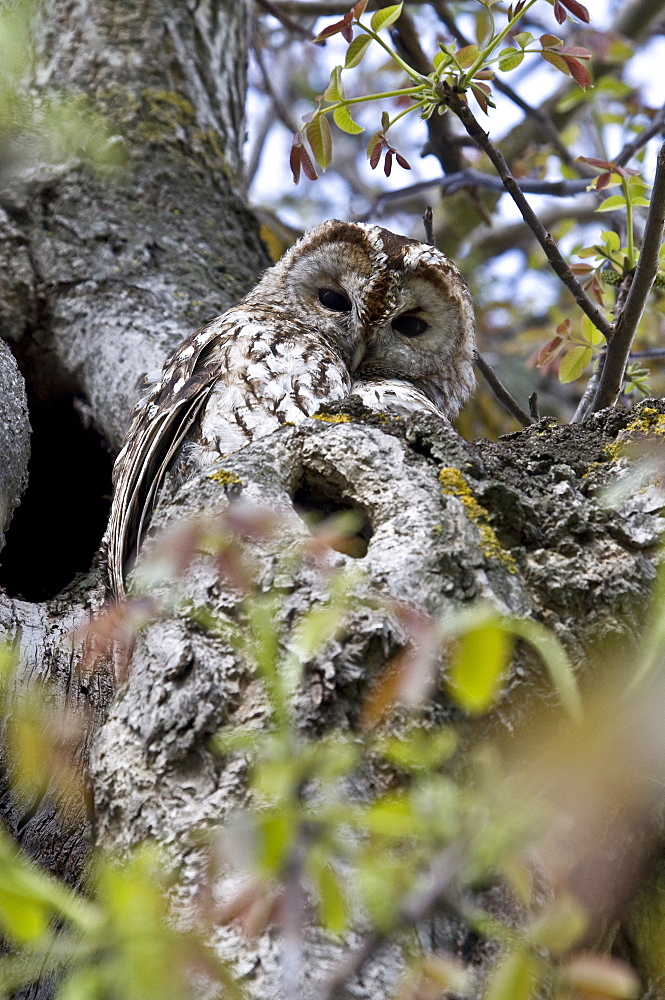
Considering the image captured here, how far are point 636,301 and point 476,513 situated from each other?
2.70 ft

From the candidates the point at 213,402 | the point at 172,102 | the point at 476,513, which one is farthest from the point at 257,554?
the point at 172,102

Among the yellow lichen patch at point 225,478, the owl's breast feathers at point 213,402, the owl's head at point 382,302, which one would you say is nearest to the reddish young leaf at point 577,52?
the owl's head at point 382,302

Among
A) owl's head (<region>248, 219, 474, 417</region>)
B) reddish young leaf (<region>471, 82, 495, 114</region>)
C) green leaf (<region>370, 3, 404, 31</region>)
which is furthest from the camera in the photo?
owl's head (<region>248, 219, 474, 417</region>)

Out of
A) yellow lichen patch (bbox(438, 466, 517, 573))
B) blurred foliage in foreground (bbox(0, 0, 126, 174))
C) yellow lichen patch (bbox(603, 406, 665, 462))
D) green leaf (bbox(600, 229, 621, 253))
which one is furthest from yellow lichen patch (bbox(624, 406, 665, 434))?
blurred foliage in foreground (bbox(0, 0, 126, 174))

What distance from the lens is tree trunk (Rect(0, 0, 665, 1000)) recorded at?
1210mm

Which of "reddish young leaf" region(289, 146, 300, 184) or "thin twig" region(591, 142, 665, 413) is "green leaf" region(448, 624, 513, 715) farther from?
"reddish young leaf" region(289, 146, 300, 184)

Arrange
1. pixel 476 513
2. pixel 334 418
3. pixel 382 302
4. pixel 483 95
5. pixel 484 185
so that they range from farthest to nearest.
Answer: pixel 484 185
pixel 382 302
pixel 483 95
pixel 334 418
pixel 476 513

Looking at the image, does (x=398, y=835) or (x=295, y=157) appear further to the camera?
(x=295, y=157)

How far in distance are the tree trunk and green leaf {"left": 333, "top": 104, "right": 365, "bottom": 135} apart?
69 cm

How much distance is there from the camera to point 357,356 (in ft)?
8.98

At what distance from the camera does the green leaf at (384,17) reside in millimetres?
1767

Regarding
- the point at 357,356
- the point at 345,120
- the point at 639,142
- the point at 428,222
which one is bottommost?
the point at 357,356

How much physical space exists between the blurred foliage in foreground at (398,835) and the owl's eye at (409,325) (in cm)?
163

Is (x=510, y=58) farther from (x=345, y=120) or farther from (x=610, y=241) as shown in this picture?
(x=610, y=241)
